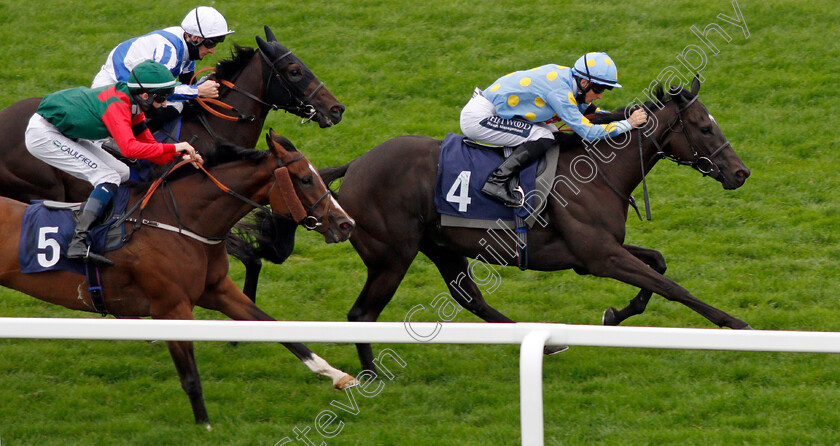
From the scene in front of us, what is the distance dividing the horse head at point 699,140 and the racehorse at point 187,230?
2073 mm

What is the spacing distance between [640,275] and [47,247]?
10.4 ft

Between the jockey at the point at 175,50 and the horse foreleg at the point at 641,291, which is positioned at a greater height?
the jockey at the point at 175,50

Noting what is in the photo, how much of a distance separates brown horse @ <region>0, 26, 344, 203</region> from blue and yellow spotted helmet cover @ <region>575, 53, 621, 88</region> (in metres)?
1.69

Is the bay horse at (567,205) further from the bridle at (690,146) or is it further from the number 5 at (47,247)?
the number 5 at (47,247)

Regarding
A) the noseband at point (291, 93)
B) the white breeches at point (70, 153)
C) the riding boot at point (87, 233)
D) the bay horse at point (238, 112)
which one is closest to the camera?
the riding boot at point (87, 233)

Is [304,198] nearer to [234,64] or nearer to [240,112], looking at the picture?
[240,112]

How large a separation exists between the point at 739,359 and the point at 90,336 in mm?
4134

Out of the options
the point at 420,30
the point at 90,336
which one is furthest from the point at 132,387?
the point at 420,30

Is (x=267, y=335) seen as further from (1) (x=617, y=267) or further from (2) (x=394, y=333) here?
(1) (x=617, y=267)

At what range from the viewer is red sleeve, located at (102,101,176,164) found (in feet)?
15.9

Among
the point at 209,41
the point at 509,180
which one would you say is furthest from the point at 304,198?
the point at 209,41

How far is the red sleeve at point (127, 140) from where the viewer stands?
486 centimetres

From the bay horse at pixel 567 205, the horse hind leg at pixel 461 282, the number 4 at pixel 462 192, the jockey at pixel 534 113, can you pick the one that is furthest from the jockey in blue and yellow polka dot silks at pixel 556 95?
the horse hind leg at pixel 461 282

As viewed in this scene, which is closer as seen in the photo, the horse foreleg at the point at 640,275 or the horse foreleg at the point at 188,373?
the horse foreleg at the point at 188,373
